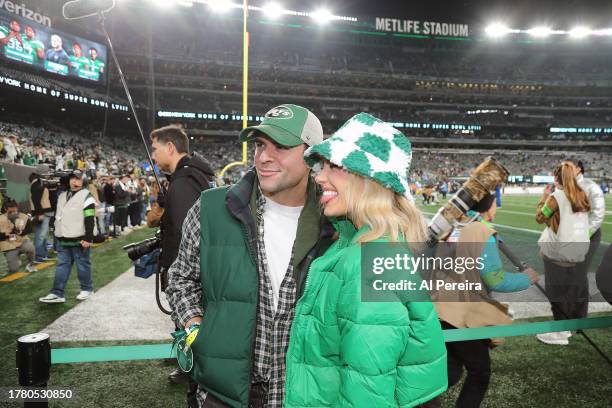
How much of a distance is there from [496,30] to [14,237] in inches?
2921

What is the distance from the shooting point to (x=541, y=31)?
6675cm

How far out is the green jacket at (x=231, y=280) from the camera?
5.02 feet

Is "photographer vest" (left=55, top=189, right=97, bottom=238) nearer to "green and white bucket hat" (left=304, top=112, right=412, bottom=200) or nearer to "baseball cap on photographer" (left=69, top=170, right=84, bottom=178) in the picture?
"baseball cap on photographer" (left=69, top=170, right=84, bottom=178)

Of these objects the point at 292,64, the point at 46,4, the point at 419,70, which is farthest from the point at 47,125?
the point at 419,70

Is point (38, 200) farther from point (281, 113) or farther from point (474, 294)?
point (474, 294)

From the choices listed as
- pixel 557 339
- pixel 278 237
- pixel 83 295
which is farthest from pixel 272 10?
pixel 278 237

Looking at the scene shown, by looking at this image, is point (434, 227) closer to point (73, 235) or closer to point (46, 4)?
point (73, 235)

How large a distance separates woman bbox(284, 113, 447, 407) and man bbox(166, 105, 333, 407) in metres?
0.27

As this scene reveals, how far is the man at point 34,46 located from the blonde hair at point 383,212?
37.9m

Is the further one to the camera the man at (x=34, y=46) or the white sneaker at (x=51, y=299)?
the man at (x=34, y=46)

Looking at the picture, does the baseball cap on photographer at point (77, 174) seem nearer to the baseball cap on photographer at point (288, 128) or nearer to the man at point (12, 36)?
the baseball cap on photographer at point (288, 128)

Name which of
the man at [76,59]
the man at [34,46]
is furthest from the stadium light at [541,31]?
the man at [34,46]

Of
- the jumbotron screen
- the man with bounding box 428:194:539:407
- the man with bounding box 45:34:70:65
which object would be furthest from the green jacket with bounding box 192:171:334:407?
the man with bounding box 45:34:70:65

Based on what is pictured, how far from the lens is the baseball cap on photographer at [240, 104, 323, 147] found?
5.91 feet
